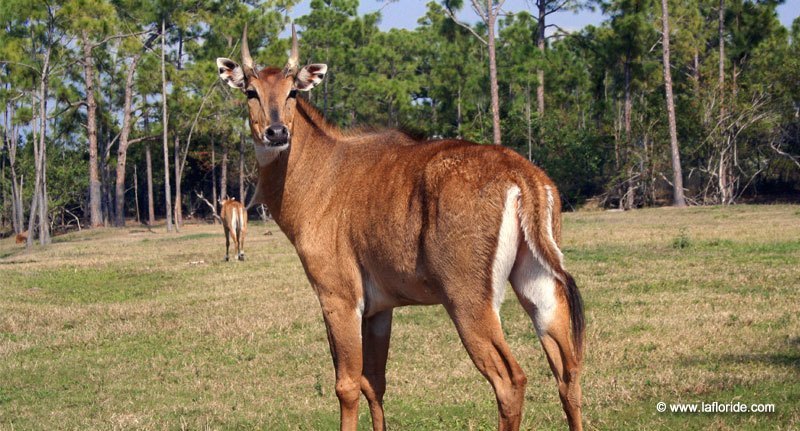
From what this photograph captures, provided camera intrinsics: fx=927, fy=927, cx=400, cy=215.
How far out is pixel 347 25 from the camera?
5447cm

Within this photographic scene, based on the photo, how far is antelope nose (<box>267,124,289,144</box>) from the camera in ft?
21.8

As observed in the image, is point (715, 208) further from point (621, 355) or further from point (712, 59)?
point (621, 355)

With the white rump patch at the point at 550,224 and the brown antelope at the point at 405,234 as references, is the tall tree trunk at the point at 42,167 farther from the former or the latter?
the white rump patch at the point at 550,224

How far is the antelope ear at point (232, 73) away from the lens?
23.6ft

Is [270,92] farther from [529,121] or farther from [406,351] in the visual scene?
[529,121]

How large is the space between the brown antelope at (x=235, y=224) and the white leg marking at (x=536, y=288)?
1930cm

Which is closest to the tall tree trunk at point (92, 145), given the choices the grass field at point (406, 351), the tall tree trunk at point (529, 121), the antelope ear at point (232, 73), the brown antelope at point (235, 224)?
the tall tree trunk at point (529, 121)

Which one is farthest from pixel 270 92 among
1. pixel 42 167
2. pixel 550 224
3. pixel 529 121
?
pixel 529 121

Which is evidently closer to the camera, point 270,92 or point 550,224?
point 550,224

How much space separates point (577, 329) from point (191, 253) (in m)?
22.8

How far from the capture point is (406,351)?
34.3ft

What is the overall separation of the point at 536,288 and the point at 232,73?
3.06 m

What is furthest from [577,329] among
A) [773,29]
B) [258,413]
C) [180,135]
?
[180,135]

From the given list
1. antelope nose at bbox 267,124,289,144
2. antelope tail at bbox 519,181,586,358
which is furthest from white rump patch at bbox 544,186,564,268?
antelope nose at bbox 267,124,289,144
